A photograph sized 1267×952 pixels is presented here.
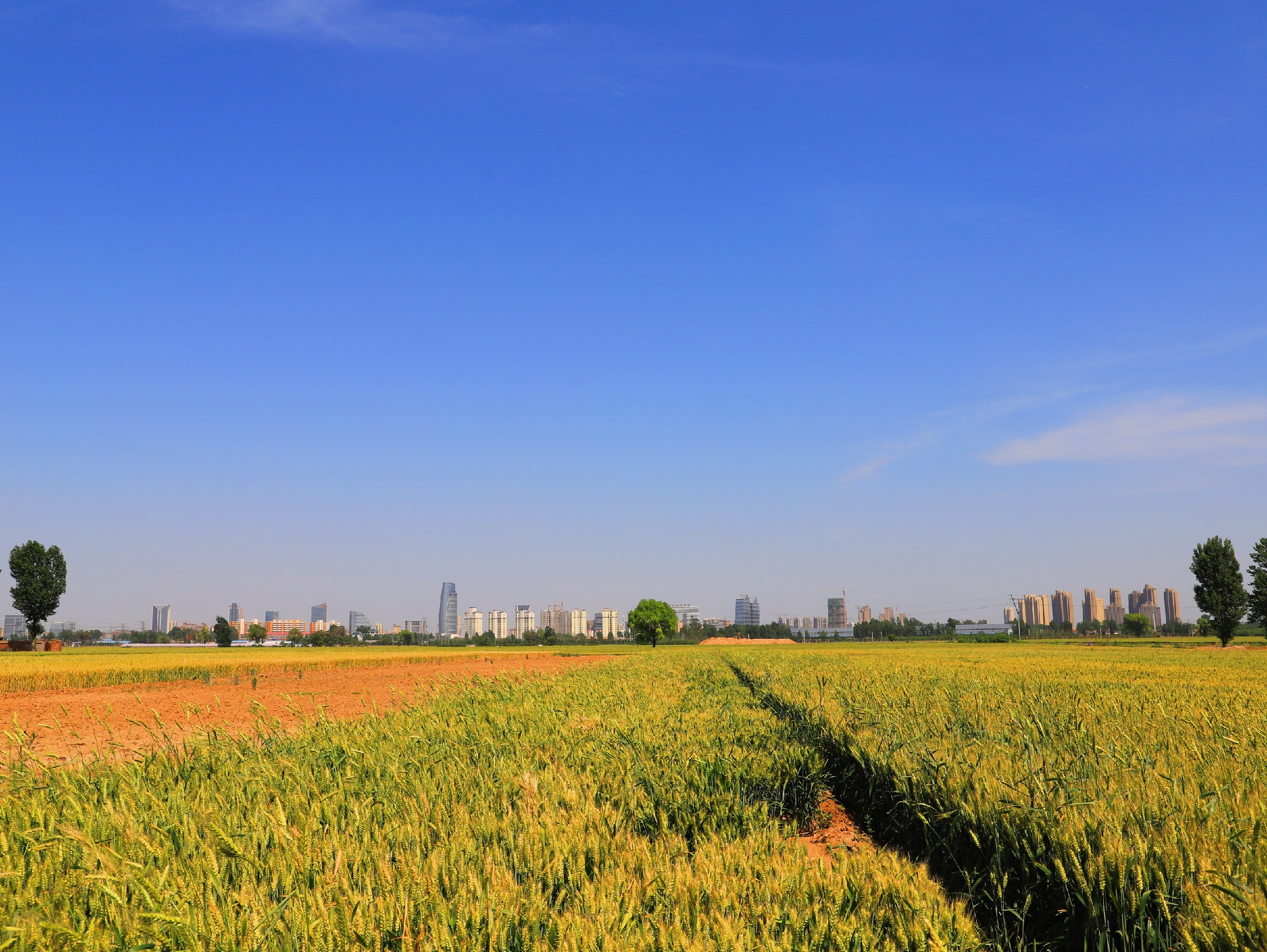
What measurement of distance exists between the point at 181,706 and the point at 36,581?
92.7 m

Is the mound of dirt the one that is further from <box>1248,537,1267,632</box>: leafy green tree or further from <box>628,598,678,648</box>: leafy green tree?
<box>1248,537,1267,632</box>: leafy green tree

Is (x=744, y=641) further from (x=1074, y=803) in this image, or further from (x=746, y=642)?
(x=1074, y=803)

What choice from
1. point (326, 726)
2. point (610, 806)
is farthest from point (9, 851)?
point (326, 726)

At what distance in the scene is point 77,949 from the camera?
2.59 m

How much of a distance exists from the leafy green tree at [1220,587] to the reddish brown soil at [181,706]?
90384 millimetres

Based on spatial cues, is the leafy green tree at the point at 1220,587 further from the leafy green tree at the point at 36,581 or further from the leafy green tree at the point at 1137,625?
the leafy green tree at the point at 36,581

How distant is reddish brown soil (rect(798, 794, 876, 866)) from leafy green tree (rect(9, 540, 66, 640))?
4051 inches

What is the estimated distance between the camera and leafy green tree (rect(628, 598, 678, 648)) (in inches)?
4596

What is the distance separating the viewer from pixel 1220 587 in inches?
3243

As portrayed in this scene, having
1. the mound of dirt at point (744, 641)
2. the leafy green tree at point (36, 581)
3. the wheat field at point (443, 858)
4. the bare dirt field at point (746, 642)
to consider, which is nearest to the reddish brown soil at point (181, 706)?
the wheat field at point (443, 858)

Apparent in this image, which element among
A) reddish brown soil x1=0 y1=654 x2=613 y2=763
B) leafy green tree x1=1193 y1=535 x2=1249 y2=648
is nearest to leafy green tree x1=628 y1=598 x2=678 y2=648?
leafy green tree x1=1193 y1=535 x2=1249 y2=648

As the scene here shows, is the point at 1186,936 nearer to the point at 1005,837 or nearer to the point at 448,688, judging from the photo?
the point at 1005,837

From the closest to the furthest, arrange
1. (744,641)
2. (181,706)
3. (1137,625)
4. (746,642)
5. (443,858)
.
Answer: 1. (443,858)
2. (181,706)
3. (746,642)
4. (744,641)
5. (1137,625)

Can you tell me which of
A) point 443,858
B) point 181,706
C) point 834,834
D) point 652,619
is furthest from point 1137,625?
point 443,858
